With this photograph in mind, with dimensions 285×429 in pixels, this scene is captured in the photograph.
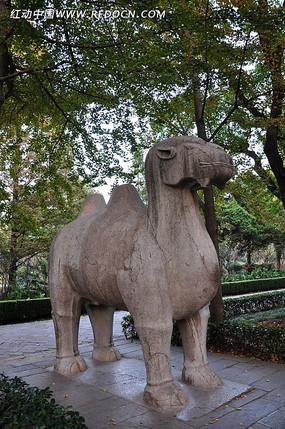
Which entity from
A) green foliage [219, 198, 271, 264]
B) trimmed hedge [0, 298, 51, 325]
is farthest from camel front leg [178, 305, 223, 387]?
green foliage [219, 198, 271, 264]

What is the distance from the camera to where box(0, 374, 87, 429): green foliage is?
2.56m

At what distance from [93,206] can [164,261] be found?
75.6 inches

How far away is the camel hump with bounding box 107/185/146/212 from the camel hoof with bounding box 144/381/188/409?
1.99 m

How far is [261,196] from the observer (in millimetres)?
11648

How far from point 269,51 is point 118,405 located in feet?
23.2

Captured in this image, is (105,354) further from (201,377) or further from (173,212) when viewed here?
(173,212)

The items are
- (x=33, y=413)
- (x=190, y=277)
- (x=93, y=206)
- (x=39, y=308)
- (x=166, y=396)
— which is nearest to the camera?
(x=33, y=413)

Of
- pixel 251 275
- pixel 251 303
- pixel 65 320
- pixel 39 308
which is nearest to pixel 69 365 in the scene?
pixel 65 320

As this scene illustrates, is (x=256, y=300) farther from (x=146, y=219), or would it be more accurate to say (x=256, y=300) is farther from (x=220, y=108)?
(x=146, y=219)

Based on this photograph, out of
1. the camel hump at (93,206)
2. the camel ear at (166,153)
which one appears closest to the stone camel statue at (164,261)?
the camel ear at (166,153)

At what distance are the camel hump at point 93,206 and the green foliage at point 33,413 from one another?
8.38 feet

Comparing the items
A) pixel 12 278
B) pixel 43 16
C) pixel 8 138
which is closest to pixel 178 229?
pixel 43 16

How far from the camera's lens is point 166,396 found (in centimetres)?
363

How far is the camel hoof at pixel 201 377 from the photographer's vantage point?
13.6 feet
